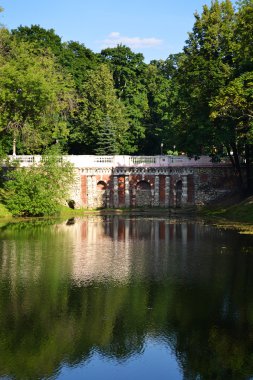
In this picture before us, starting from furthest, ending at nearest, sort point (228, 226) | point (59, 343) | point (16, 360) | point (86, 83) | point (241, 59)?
1. point (86, 83)
2. point (241, 59)
3. point (228, 226)
4. point (59, 343)
5. point (16, 360)

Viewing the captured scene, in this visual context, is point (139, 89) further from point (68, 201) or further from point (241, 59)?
point (241, 59)

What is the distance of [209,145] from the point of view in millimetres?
51406

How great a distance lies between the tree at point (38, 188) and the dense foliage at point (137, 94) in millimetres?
2892

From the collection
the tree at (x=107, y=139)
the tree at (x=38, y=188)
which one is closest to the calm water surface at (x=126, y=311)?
the tree at (x=38, y=188)

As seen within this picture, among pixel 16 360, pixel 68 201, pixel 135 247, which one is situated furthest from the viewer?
pixel 68 201

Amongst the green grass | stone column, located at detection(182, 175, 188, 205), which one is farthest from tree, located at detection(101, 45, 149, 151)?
the green grass

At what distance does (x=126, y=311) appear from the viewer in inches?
655

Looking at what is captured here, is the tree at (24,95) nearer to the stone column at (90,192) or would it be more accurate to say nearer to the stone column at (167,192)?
the stone column at (90,192)

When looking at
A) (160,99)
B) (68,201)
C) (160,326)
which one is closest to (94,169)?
(68,201)

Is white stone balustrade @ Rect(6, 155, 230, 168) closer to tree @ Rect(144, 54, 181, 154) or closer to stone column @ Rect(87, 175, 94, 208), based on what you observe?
stone column @ Rect(87, 175, 94, 208)

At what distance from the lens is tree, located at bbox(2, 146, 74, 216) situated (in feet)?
166

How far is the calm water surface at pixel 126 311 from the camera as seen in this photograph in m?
12.6

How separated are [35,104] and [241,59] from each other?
19011 millimetres

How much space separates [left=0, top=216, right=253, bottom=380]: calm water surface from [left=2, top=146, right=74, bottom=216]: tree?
65.6 ft
